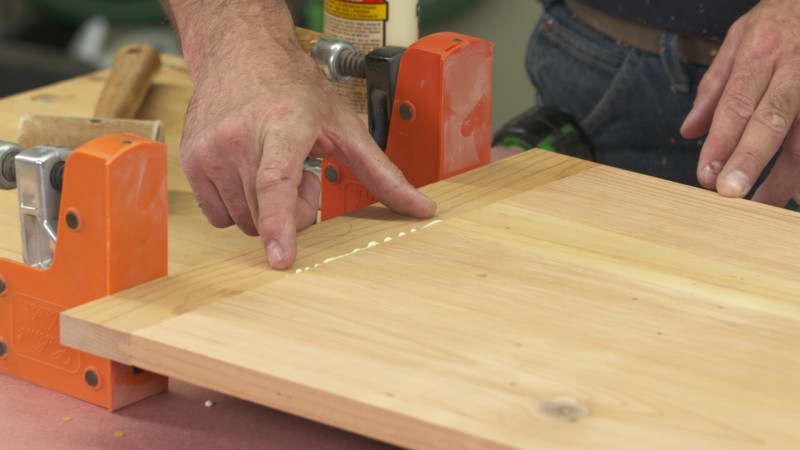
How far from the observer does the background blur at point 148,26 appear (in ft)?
9.92

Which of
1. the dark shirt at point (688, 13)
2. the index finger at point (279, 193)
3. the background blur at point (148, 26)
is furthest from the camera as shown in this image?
the background blur at point (148, 26)

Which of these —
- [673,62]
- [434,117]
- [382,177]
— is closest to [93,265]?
[382,177]

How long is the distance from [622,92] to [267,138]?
840 mm

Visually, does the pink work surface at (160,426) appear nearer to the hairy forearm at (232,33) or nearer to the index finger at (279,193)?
the index finger at (279,193)

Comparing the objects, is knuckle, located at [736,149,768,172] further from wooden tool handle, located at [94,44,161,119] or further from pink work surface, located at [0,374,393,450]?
wooden tool handle, located at [94,44,161,119]

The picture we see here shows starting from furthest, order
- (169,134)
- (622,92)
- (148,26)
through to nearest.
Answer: (148,26), (622,92), (169,134)

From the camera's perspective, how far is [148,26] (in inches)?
123

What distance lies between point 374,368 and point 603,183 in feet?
1.49

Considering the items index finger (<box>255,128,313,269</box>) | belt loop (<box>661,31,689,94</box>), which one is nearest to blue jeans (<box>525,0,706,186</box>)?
belt loop (<box>661,31,689,94</box>)

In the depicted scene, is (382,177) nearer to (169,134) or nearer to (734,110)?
(734,110)

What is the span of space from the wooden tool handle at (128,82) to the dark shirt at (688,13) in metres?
0.73

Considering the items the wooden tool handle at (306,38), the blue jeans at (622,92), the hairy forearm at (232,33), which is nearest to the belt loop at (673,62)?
the blue jeans at (622,92)

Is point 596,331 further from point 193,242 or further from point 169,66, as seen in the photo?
point 169,66

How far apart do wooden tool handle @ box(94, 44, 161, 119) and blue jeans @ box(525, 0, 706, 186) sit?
2.13 feet
